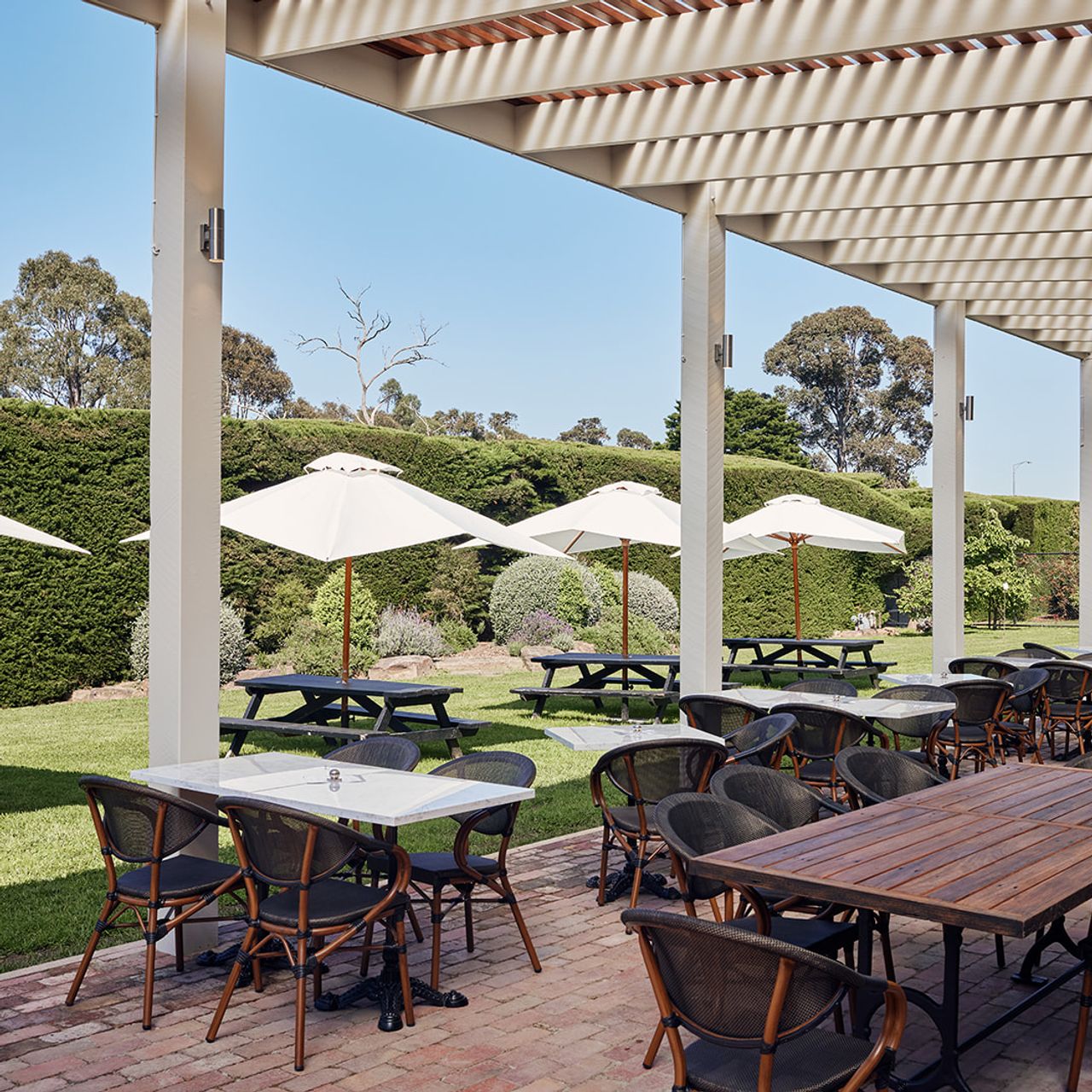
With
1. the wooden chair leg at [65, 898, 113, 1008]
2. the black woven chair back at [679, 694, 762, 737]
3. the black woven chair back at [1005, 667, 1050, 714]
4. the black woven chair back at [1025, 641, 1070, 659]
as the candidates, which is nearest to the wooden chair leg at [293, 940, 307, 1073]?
the wooden chair leg at [65, 898, 113, 1008]

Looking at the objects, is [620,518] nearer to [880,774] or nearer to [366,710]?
[366,710]

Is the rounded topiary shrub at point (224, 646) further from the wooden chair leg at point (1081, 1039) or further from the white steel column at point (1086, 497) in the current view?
the wooden chair leg at point (1081, 1039)

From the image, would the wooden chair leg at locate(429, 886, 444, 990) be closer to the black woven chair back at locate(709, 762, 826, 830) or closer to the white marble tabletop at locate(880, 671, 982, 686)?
the black woven chair back at locate(709, 762, 826, 830)

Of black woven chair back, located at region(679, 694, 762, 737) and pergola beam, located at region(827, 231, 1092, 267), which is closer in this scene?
black woven chair back, located at region(679, 694, 762, 737)

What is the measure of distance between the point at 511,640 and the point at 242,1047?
12579 millimetres

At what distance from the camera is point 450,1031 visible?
13.0 ft

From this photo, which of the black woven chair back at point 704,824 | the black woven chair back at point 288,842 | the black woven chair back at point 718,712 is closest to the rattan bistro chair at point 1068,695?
the black woven chair back at point 718,712

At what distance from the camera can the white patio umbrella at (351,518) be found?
763cm

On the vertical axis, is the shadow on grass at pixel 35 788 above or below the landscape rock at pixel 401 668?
below

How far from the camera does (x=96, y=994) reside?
429 cm

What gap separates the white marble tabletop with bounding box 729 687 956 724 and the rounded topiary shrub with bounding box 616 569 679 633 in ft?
28.7

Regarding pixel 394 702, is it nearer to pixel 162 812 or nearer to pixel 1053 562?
pixel 162 812

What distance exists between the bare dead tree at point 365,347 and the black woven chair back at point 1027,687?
2198 centimetres

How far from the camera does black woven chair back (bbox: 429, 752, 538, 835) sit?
470 centimetres
